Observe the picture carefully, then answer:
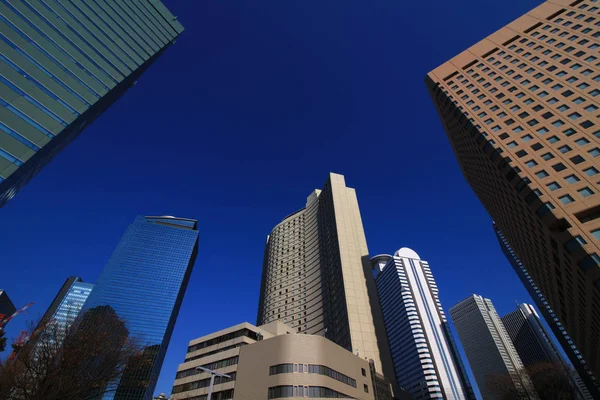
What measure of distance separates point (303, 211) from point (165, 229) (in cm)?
11088

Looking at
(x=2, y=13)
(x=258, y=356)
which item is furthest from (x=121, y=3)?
(x=258, y=356)

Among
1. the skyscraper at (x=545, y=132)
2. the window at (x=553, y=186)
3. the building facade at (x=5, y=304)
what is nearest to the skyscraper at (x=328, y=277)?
the skyscraper at (x=545, y=132)

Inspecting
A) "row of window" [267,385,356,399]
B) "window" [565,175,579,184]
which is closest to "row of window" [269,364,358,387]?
"row of window" [267,385,356,399]

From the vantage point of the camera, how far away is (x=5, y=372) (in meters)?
21.5

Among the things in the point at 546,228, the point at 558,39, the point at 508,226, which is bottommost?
the point at 546,228

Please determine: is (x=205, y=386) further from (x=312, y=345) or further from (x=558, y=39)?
(x=558, y=39)

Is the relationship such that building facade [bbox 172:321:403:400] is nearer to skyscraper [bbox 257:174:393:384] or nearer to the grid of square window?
skyscraper [bbox 257:174:393:384]

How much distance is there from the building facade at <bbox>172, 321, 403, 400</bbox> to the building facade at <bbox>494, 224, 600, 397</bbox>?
366 ft

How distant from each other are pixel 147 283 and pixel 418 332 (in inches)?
5809

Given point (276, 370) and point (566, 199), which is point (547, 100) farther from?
point (276, 370)

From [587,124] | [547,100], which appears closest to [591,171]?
[587,124]

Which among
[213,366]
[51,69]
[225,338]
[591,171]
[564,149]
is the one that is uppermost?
[51,69]

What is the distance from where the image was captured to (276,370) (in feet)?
133

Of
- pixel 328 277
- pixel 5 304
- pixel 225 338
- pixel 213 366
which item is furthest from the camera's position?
pixel 5 304
